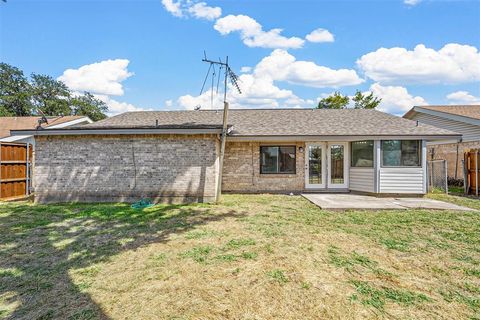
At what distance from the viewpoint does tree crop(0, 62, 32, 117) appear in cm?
4056

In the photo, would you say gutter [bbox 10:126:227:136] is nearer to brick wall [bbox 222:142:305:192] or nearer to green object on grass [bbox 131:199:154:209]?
green object on grass [bbox 131:199:154:209]

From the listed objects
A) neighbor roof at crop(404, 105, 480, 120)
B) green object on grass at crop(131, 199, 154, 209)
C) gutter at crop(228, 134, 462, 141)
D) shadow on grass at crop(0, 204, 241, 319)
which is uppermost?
neighbor roof at crop(404, 105, 480, 120)

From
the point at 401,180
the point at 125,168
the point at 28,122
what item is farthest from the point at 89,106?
the point at 401,180

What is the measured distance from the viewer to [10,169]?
10.3 metres

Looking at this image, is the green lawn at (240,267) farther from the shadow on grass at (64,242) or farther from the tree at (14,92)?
the tree at (14,92)

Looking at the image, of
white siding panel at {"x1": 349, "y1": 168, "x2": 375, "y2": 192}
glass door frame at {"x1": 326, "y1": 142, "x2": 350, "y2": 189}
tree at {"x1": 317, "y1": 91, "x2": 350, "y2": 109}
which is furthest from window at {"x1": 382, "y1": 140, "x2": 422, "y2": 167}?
tree at {"x1": 317, "y1": 91, "x2": 350, "y2": 109}

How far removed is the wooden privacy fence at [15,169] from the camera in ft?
32.9

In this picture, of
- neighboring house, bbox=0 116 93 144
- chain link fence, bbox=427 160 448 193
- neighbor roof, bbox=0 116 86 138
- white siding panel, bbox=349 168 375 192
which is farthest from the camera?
neighbor roof, bbox=0 116 86 138

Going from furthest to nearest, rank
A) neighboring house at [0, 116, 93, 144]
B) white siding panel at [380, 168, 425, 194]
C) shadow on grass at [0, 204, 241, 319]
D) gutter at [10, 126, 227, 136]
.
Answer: neighboring house at [0, 116, 93, 144] < white siding panel at [380, 168, 425, 194] < gutter at [10, 126, 227, 136] < shadow on grass at [0, 204, 241, 319]

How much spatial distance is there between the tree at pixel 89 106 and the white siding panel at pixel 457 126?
161 ft

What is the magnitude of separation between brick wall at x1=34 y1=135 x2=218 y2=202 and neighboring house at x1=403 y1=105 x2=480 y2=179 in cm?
1238

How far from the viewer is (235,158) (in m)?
12.0

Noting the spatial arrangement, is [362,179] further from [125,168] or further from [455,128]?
[125,168]

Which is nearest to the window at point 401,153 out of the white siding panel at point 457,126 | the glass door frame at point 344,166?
the glass door frame at point 344,166
